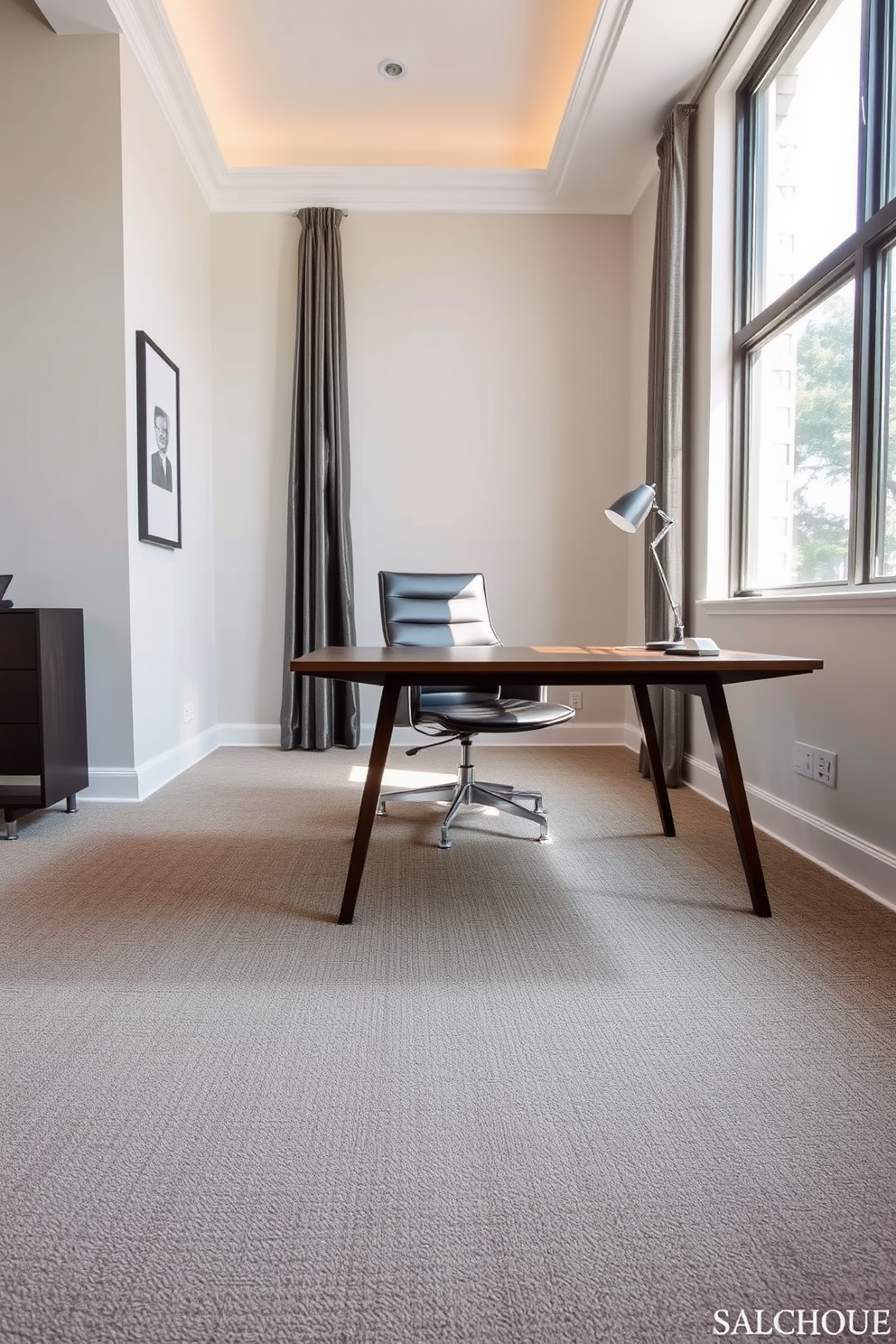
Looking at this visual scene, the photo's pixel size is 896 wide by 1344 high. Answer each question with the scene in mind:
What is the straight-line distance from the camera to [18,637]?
8.57ft

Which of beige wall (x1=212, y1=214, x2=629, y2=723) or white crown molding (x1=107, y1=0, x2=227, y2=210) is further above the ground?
white crown molding (x1=107, y1=0, x2=227, y2=210)

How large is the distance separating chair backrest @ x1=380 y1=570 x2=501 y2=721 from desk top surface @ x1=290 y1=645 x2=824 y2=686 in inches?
38.2

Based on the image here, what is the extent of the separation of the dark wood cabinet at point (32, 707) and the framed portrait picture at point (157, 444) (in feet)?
2.09

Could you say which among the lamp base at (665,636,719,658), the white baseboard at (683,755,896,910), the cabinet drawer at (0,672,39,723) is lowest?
the white baseboard at (683,755,896,910)

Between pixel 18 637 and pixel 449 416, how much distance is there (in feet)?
8.43

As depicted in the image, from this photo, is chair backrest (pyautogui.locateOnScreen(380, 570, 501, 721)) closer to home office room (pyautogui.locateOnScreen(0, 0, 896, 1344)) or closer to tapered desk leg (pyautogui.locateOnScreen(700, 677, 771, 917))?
home office room (pyautogui.locateOnScreen(0, 0, 896, 1344))

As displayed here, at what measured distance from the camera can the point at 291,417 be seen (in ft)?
13.8

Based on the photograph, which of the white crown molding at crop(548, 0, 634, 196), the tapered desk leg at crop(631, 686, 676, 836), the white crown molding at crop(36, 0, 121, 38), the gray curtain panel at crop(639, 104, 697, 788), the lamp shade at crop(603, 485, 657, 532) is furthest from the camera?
the gray curtain panel at crop(639, 104, 697, 788)

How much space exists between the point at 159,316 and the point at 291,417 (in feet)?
3.06

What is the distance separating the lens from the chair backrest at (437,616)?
9.53 feet

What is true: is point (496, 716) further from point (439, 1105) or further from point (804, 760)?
point (439, 1105)

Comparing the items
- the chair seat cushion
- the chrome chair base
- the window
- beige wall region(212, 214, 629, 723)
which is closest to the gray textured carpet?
the chrome chair base

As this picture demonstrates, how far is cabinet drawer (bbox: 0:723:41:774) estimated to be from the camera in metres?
2.65

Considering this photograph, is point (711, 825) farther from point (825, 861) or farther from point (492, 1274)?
point (492, 1274)
